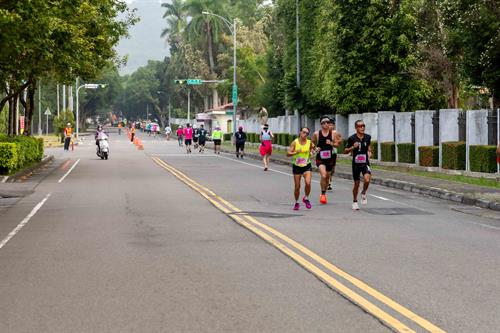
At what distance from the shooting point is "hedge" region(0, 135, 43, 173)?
95.7 ft

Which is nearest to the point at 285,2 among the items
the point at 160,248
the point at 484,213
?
the point at 484,213

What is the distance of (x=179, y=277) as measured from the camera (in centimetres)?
962

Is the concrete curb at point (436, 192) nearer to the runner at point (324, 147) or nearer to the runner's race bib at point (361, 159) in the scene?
the runner's race bib at point (361, 159)

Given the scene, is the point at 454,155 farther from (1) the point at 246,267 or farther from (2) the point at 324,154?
(1) the point at 246,267

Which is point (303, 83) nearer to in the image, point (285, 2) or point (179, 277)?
point (285, 2)

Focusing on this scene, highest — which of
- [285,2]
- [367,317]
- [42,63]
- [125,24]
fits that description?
[285,2]

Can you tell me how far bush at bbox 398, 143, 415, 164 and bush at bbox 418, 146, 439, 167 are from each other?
1.39m

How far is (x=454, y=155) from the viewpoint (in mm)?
30188

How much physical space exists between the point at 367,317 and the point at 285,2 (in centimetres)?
5158

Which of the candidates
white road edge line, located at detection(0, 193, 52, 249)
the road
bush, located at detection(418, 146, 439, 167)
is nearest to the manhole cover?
the road

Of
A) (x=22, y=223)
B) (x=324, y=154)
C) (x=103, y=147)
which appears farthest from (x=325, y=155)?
(x=103, y=147)

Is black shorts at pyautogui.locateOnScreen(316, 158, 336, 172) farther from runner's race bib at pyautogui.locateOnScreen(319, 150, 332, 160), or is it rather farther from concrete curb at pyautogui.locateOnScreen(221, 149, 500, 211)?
concrete curb at pyautogui.locateOnScreen(221, 149, 500, 211)

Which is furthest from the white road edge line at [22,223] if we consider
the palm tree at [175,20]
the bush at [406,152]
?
the palm tree at [175,20]

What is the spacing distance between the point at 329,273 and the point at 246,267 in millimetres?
1041
